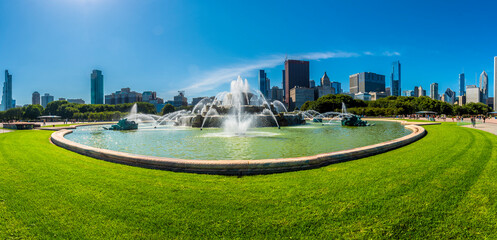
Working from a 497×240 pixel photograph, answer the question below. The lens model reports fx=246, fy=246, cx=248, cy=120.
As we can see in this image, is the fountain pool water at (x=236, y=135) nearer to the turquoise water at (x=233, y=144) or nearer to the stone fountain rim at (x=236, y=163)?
the turquoise water at (x=233, y=144)

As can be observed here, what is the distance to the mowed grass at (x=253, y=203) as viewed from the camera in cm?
339

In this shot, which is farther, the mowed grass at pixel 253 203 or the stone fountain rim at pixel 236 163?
the stone fountain rim at pixel 236 163

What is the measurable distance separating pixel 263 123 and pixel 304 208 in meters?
23.3

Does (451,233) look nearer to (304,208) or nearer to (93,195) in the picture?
(304,208)

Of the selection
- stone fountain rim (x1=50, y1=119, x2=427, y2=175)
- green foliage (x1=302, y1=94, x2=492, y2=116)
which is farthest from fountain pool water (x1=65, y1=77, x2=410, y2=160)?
green foliage (x1=302, y1=94, x2=492, y2=116)

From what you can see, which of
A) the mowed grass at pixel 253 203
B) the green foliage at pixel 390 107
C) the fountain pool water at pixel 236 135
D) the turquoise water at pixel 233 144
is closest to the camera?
the mowed grass at pixel 253 203

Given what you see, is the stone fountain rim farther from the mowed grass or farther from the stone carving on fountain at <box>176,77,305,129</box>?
the stone carving on fountain at <box>176,77,305,129</box>

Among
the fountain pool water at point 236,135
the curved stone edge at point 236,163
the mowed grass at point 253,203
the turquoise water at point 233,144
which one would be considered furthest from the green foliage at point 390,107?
the mowed grass at point 253,203

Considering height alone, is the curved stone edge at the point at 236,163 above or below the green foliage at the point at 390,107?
below

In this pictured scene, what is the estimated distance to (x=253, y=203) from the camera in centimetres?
419

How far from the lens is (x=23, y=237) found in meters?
3.25

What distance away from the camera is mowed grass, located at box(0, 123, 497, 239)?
133 inches

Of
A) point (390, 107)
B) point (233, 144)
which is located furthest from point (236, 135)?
point (390, 107)

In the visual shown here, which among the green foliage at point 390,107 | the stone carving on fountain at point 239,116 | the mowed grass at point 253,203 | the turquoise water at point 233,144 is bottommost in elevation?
the mowed grass at point 253,203
